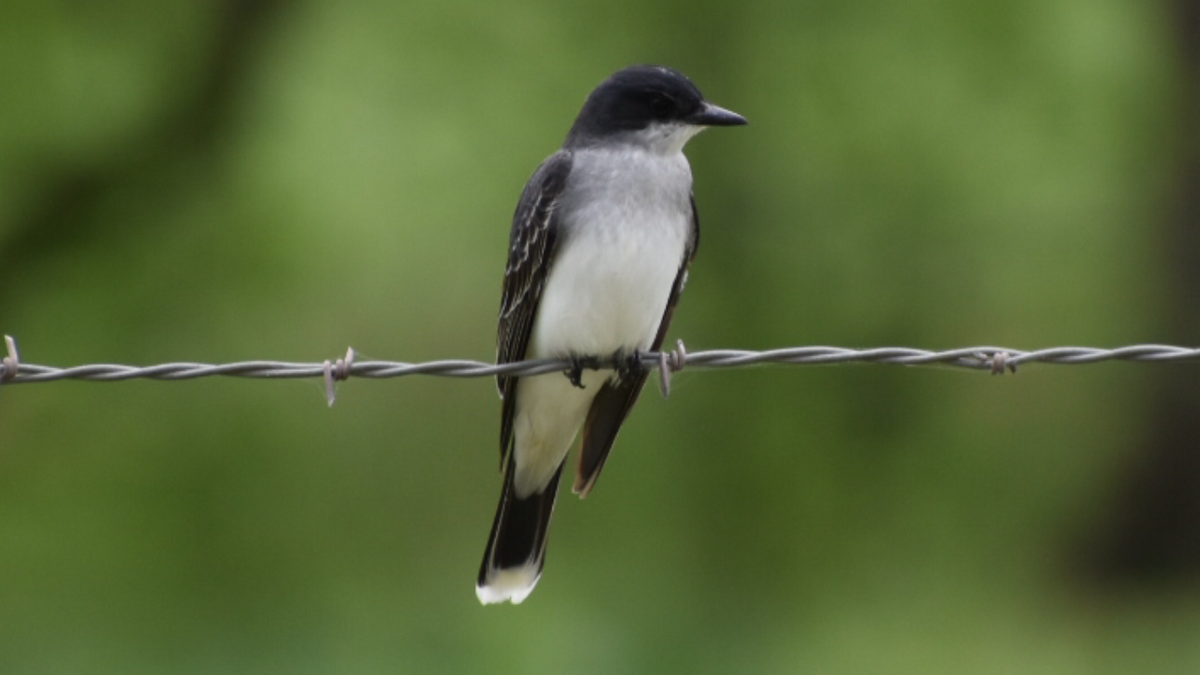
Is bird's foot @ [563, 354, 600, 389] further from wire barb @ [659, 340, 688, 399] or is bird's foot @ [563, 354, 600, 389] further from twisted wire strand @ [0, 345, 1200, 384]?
twisted wire strand @ [0, 345, 1200, 384]

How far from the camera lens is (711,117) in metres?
5.31

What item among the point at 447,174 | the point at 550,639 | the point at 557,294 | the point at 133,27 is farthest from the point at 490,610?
the point at 557,294

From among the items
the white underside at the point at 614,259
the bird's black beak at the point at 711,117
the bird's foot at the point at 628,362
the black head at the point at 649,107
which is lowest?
the bird's foot at the point at 628,362

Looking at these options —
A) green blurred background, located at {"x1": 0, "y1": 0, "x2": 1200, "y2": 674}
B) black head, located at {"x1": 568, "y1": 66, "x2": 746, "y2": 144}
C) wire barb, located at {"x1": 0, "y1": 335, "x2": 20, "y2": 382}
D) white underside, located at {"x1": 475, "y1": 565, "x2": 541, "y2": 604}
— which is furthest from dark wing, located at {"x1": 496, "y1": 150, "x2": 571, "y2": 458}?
green blurred background, located at {"x1": 0, "y1": 0, "x2": 1200, "y2": 674}

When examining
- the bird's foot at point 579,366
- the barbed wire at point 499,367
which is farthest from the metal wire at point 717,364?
the bird's foot at point 579,366

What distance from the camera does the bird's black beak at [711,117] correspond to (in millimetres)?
5289

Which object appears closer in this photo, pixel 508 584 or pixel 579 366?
pixel 579 366

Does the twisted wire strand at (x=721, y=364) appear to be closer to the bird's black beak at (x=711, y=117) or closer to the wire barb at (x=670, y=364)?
the wire barb at (x=670, y=364)

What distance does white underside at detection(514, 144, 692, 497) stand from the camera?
4973 millimetres

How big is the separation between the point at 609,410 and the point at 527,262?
0.57m

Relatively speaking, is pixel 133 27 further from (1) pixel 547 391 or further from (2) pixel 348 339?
(1) pixel 547 391

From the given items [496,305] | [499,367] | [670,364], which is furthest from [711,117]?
[496,305]

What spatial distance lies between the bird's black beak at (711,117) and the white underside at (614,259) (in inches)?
6.3

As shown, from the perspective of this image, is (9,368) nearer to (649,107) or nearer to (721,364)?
(721,364)
